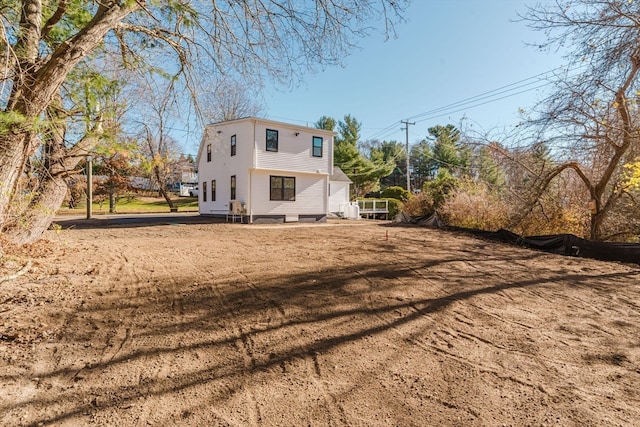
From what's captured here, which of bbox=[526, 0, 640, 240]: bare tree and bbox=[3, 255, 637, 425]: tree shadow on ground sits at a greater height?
bbox=[526, 0, 640, 240]: bare tree

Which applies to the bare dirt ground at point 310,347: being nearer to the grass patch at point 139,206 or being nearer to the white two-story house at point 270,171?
the white two-story house at point 270,171

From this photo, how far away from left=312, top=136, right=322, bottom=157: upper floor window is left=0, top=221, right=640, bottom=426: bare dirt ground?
12.9 meters

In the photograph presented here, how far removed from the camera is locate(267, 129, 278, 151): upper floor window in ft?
52.9

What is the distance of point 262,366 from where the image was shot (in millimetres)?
2521

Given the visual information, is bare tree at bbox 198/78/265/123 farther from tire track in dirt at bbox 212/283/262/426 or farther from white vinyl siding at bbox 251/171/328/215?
white vinyl siding at bbox 251/171/328/215

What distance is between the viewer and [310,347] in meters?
2.86

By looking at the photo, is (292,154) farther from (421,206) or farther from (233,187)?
(421,206)

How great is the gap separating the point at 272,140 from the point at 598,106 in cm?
1261

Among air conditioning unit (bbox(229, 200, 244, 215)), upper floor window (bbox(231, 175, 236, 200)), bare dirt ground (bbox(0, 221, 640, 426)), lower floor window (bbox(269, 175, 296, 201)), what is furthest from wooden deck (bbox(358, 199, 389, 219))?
bare dirt ground (bbox(0, 221, 640, 426))

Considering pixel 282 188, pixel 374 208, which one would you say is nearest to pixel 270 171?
pixel 282 188

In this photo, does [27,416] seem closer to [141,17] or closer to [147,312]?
[147,312]

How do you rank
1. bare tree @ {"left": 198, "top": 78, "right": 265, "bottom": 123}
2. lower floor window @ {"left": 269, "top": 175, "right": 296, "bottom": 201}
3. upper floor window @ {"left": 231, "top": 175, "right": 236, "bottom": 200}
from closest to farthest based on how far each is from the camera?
bare tree @ {"left": 198, "top": 78, "right": 265, "bottom": 123}, lower floor window @ {"left": 269, "top": 175, "right": 296, "bottom": 201}, upper floor window @ {"left": 231, "top": 175, "right": 236, "bottom": 200}

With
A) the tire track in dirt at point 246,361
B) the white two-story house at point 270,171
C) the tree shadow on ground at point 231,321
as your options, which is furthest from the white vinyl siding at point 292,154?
the tire track in dirt at point 246,361

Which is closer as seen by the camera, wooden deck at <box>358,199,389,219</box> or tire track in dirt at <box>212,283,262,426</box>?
tire track in dirt at <box>212,283,262,426</box>
